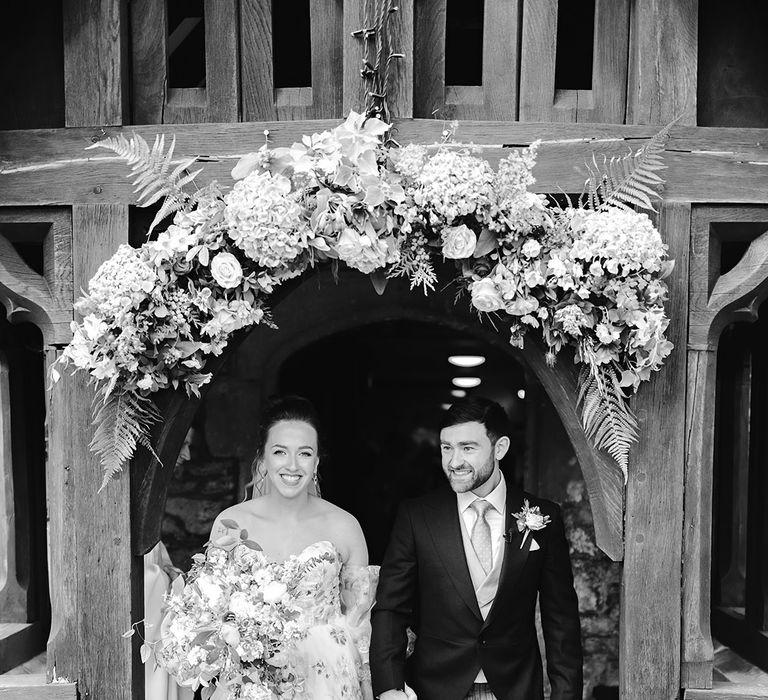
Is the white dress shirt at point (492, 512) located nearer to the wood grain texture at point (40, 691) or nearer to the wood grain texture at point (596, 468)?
the wood grain texture at point (596, 468)

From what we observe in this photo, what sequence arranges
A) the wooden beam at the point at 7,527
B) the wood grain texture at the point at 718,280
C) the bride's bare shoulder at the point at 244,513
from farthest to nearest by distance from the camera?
1. the wooden beam at the point at 7,527
2. the bride's bare shoulder at the point at 244,513
3. the wood grain texture at the point at 718,280

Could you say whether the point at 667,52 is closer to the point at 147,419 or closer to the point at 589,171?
the point at 589,171

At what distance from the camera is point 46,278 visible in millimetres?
3186

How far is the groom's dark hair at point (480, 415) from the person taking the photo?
10.8 ft

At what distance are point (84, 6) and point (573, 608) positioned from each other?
2.78 m

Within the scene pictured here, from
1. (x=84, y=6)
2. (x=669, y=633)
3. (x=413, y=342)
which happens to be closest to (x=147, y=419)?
(x=84, y=6)

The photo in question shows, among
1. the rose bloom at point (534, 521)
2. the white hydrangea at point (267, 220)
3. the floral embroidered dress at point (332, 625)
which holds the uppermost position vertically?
the white hydrangea at point (267, 220)

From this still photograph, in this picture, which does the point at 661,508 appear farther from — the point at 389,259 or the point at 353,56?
the point at 353,56

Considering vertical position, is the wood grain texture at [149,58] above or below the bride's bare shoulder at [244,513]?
above

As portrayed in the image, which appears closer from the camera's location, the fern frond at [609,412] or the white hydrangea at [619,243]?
the white hydrangea at [619,243]

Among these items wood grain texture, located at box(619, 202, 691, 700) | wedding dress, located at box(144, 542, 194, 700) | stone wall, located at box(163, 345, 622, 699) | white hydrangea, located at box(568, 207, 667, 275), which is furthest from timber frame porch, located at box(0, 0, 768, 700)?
stone wall, located at box(163, 345, 622, 699)

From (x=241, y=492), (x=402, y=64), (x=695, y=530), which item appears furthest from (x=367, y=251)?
(x=241, y=492)

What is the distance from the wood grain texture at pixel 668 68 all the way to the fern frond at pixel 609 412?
89 centimetres

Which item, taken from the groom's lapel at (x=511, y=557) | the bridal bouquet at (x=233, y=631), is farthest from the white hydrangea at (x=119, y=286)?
the groom's lapel at (x=511, y=557)
